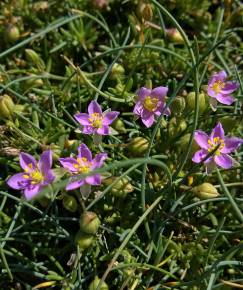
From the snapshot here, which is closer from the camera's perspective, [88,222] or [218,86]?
[88,222]

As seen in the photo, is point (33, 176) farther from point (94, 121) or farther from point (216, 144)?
point (216, 144)

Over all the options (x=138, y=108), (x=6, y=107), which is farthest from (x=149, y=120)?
(x=6, y=107)

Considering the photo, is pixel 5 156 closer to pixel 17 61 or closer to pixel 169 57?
pixel 17 61

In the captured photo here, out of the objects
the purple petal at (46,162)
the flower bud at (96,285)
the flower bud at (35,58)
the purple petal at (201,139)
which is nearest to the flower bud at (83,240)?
the flower bud at (96,285)

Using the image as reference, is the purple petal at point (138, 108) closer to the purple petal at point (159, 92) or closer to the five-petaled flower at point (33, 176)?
the purple petal at point (159, 92)

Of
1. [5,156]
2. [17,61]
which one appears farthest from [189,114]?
[17,61]
